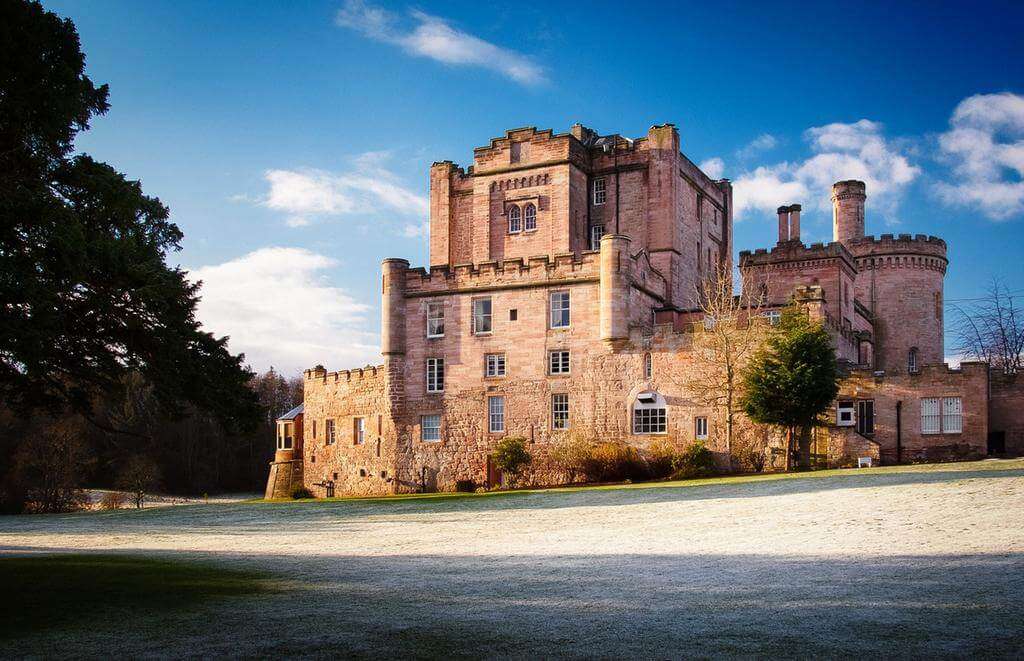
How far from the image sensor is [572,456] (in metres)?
41.7

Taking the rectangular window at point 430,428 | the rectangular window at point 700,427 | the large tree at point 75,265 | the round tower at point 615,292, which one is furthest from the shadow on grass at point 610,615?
the rectangular window at point 430,428

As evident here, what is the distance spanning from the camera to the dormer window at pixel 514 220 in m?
50.7

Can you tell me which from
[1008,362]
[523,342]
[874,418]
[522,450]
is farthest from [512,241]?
[1008,362]

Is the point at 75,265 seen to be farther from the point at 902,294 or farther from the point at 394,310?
the point at 902,294

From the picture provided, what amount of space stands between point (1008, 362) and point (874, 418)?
2326 cm

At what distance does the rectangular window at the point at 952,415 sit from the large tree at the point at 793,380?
4180 millimetres

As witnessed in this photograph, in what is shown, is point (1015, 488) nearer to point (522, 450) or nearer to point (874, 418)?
point (874, 418)

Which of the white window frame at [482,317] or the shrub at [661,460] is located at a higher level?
the white window frame at [482,317]

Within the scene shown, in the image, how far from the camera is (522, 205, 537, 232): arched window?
5025cm

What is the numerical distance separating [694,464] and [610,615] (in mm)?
28742

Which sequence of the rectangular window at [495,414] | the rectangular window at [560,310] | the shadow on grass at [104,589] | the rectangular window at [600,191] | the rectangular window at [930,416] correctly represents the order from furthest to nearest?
the rectangular window at [600,191], the rectangular window at [495,414], the rectangular window at [560,310], the rectangular window at [930,416], the shadow on grass at [104,589]

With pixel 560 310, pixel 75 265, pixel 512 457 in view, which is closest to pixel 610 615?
pixel 75 265

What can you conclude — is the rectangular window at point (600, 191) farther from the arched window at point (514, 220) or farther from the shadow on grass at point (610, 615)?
the shadow on grass at point (610, 615)

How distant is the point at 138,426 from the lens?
248 ft
